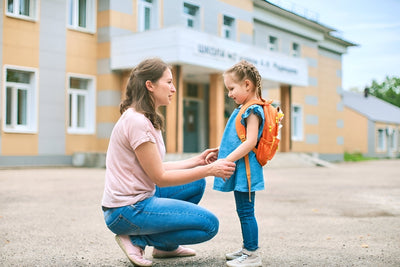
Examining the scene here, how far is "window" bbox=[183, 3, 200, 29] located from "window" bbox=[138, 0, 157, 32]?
140 centimetres

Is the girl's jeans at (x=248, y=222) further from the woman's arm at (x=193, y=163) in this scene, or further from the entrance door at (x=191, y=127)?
the entrance door at (x=191, y=127)

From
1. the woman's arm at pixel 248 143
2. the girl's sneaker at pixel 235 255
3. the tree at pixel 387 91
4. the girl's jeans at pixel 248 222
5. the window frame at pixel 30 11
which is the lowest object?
the girl's sneaker at pixel 235 255

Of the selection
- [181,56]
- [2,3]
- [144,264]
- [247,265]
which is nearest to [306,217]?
[247,265]

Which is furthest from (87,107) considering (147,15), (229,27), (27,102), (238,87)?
(238,87)

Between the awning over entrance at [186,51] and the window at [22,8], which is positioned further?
the awning over entrance at [186,51]

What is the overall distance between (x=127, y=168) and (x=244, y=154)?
2.47 feet

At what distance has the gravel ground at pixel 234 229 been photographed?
140 inches

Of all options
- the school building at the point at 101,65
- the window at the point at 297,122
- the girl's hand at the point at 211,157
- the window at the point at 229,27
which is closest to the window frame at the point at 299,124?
the window at the point at 297,122

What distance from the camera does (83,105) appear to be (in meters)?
16.7

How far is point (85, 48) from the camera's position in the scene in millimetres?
16359

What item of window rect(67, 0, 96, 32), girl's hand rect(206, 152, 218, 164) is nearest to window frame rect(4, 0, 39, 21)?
window rect(67, 0, 96, 32)

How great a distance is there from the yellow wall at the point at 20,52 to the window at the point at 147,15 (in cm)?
359

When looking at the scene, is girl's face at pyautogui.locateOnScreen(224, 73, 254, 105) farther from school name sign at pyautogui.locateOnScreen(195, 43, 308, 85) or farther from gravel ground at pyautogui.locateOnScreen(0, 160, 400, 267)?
school name sign at pyautogui.locateOnScreen(195, 43, 308, 85)

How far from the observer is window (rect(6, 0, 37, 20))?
1454 cm
